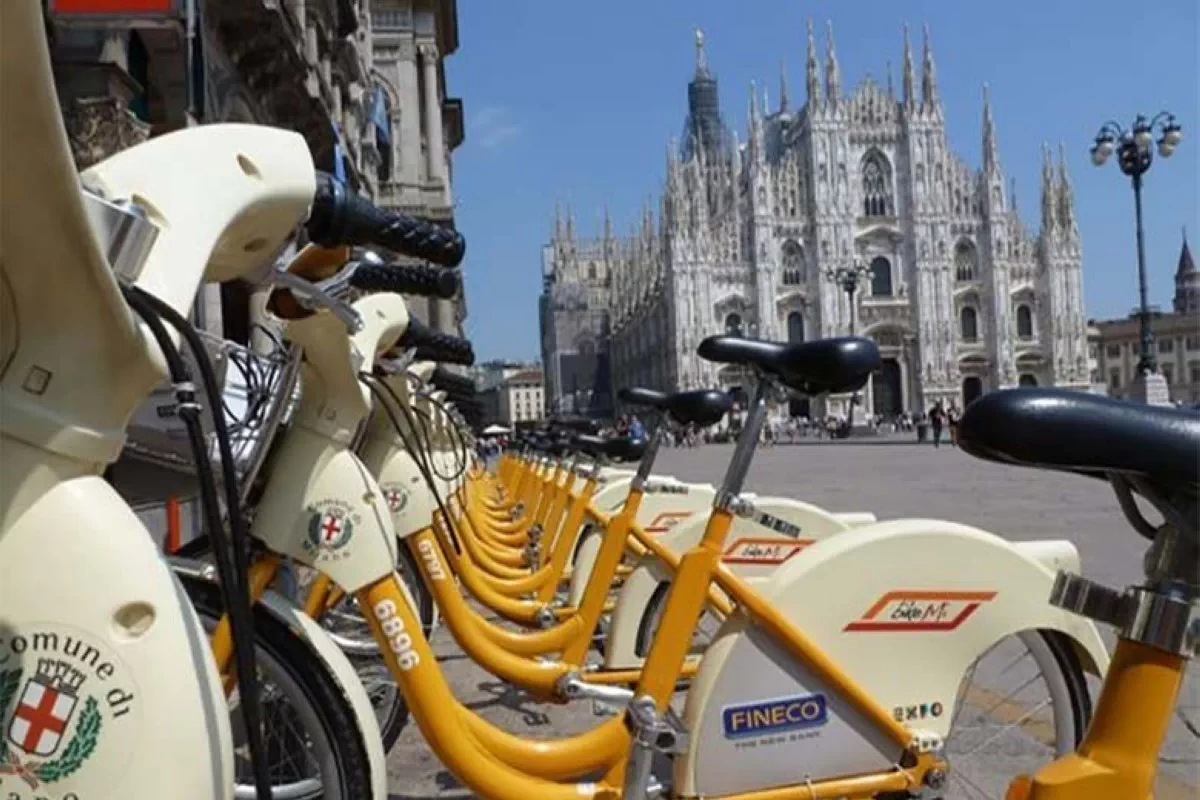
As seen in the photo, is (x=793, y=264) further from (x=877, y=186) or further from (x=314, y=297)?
(x=314, y=297)

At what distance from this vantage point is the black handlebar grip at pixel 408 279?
7.27 feet

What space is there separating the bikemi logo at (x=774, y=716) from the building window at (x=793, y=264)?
6522 centimetres

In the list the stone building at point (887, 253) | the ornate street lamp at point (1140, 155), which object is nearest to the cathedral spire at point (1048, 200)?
the stone building at point (887, 253)

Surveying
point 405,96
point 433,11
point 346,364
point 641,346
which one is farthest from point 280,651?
point 641,346

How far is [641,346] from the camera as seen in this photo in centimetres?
7769

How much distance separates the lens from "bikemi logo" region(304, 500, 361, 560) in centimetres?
→ 229

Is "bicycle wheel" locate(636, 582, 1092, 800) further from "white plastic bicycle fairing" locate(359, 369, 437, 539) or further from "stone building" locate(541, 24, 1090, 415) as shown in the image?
"stone building" locate(541, 24, 1090, 415)

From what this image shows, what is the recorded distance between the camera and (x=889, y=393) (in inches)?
2667

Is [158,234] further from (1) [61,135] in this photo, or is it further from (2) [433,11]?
(2) [433,11]

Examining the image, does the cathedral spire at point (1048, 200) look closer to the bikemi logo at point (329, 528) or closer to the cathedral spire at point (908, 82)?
the cathedral spire at point (908, 82)

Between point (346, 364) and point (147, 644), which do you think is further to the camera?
point (346, 364)

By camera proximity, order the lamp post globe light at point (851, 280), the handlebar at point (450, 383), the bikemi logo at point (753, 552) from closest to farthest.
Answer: the bikemi logo at point (753, 552) < the handlebar at point (450, 383) < the lamp post globe light at point (851, 280)

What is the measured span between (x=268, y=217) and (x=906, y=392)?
222ft

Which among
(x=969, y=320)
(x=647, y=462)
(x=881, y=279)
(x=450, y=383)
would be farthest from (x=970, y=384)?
(x=647, y=462)
